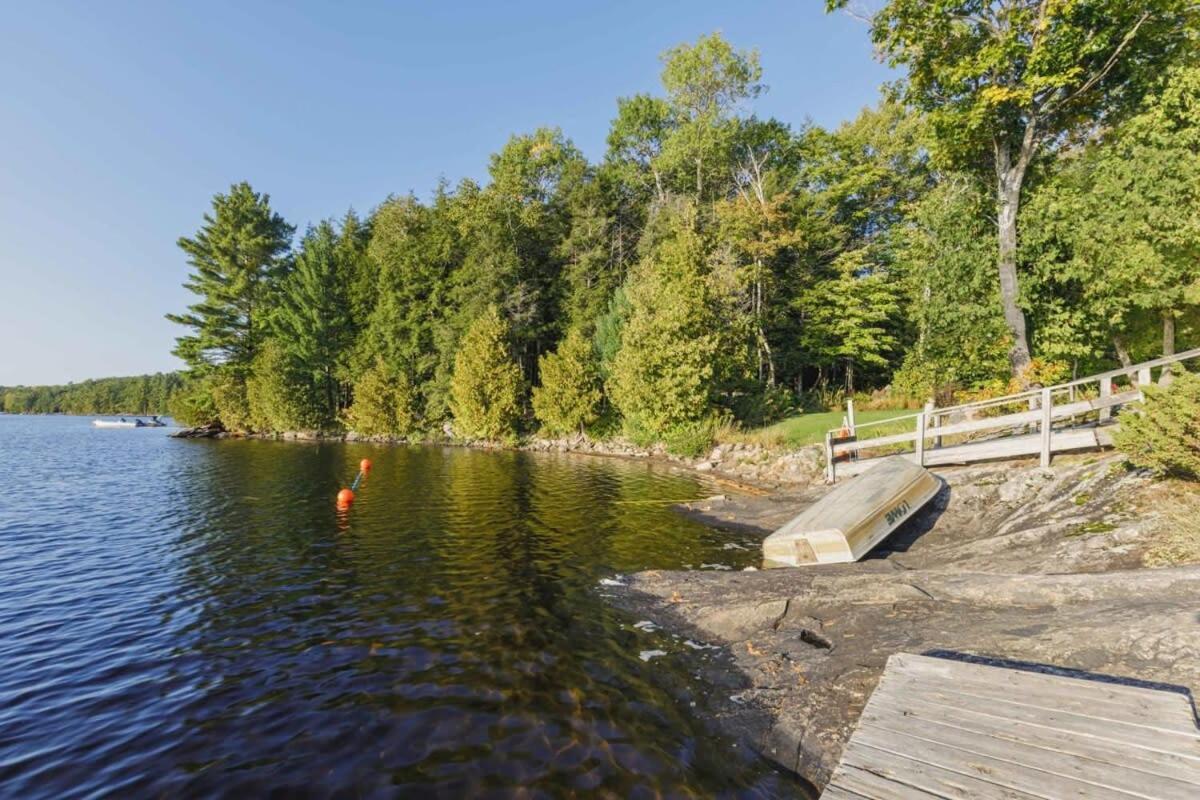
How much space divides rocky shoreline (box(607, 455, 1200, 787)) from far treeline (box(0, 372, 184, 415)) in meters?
154

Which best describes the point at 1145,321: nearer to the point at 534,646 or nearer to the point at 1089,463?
the point at 1089,463

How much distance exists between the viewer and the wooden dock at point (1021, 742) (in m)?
3.93

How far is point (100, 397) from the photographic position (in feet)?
511

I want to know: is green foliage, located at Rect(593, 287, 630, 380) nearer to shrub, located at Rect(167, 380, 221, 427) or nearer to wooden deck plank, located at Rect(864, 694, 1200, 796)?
wooden deck plank, located at Rect(864, 694, 1200, 796)

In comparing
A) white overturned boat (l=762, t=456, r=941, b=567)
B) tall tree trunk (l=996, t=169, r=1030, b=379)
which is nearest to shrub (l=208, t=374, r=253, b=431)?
white overturned boat (l=762, t=456, r=941, b=567)

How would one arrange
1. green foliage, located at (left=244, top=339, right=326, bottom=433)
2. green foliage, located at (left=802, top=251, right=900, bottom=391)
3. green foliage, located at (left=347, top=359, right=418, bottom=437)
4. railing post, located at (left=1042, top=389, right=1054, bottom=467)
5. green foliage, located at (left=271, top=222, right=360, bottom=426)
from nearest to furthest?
railing post, located at (left=1042, top=389, right=1054, bottom=467)
green foliage, located at (left=802, top=251, right=900, bottom=391)
green foliage, located at (left=347, top=359, right=418, bottom=437)
green foliage, located at (left=244, top=339, right=326, bottom=433)
green foliage, located at (left=271, top=222, right=360, bottom=426)

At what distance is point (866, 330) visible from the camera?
124ft

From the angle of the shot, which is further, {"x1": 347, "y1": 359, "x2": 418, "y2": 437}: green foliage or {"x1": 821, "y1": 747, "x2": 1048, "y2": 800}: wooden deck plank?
{"x1": 347, "y1": 359, "x2": 418, "y2": 437}: green foliage

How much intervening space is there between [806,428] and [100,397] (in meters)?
206

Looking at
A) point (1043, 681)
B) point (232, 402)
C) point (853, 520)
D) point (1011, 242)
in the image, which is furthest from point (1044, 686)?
point (232, 402)

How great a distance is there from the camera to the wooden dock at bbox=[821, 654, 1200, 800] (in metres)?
3.93

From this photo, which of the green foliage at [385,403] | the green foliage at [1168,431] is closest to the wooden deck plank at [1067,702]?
the green foliage at [1168,431]

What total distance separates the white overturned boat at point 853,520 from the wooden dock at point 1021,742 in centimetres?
564

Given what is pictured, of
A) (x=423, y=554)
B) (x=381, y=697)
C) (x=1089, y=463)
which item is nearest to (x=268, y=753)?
(x=381, y=697)
